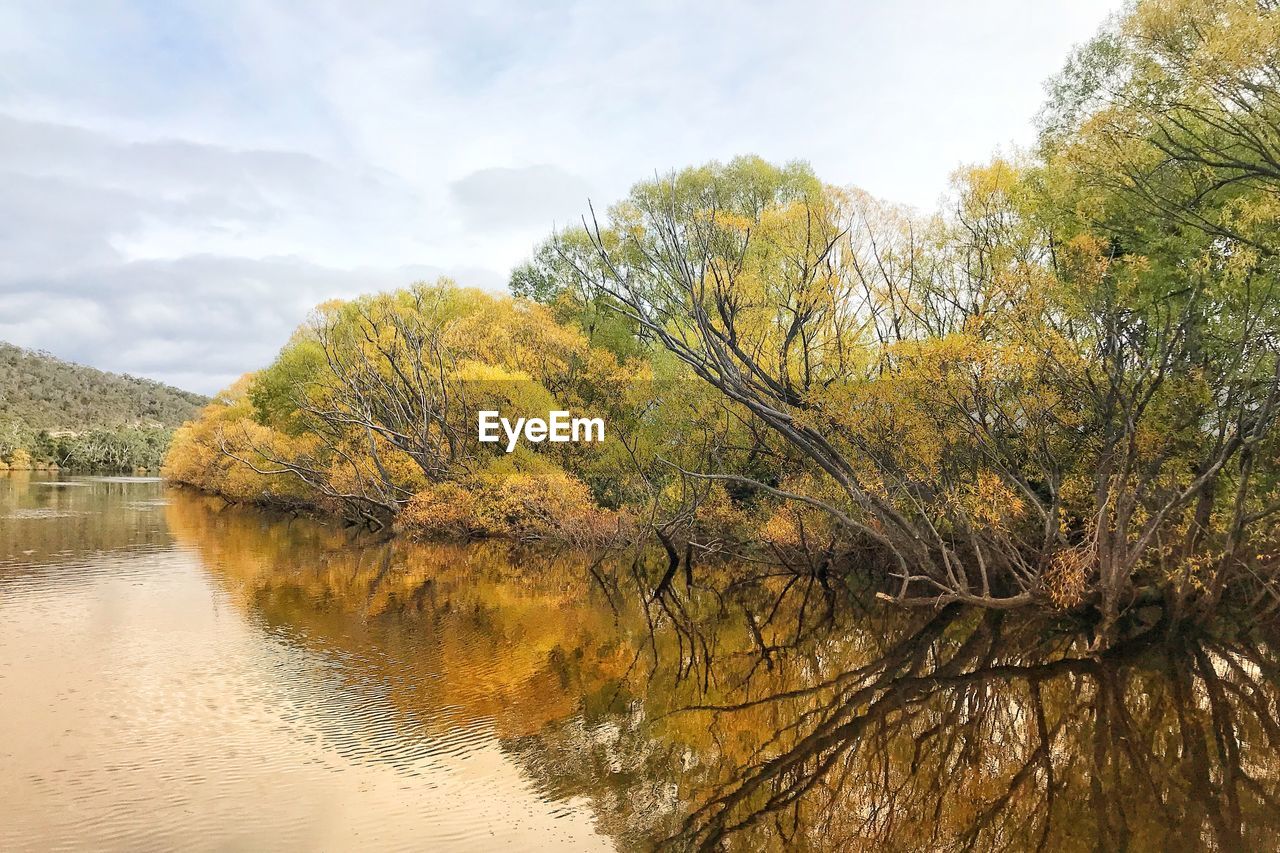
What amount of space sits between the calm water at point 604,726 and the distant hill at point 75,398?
4746 inches

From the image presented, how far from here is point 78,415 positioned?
13400 centimetres

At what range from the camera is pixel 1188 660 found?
1603cm

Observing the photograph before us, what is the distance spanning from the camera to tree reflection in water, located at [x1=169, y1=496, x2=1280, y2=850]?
30.8 feet

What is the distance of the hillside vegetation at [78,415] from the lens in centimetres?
11169

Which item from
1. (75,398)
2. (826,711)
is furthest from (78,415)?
(826,711)

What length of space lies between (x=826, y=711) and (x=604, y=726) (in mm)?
3507

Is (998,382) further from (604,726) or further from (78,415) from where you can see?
(78,415)

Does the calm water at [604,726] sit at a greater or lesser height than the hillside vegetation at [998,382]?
lesser

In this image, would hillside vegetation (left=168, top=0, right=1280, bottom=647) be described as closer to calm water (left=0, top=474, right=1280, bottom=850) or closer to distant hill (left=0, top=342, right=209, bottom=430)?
calm water (left=0, top=474, right=1280, bottom=850)

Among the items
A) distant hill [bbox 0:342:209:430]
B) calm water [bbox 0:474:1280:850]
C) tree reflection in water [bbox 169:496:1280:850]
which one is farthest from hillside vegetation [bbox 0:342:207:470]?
tree reflection in water [bbox 169:496:1280:850]

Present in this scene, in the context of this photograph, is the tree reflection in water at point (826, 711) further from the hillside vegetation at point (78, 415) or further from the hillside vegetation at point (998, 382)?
the hillside vegetation at point (78, 415)

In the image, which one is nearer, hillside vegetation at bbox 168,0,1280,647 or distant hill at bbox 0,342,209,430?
hillside vegetation at bbox 168,0,1280,647

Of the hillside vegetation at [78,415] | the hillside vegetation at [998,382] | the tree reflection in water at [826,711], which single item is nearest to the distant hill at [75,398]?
the hillside vegetation at [78,415]

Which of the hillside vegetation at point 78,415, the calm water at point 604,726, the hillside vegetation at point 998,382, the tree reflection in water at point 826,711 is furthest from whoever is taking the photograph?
the hillside vegetation at point 78,415
